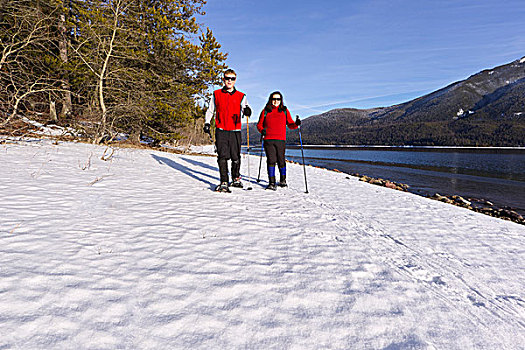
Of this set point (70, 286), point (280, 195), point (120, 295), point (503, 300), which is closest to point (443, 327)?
point (503, 300)

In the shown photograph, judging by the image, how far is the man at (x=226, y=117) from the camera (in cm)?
582

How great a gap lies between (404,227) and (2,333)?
5.76 metres

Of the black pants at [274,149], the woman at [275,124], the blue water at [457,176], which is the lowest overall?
the blue water at [457,176]

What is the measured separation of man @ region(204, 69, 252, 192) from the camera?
19.1 ft

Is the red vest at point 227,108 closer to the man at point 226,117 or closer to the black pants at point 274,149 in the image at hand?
the man at point 226,117

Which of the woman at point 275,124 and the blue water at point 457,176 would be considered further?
the blue water at point 457,176

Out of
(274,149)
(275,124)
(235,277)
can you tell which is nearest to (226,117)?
(275,124)

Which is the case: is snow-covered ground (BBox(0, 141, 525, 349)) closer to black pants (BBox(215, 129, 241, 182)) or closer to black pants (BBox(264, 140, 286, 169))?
black pants (BBox(215, 129, 241, 182))

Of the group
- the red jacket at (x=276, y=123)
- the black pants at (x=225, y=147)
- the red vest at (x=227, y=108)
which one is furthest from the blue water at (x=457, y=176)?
the red vest at (x=227, y=108)

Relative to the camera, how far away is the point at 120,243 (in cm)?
290

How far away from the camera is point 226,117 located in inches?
230

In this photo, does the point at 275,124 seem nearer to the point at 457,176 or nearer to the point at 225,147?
the point at 225,147

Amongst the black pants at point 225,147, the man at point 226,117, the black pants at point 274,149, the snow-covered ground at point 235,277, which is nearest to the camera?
the snow-covered ground at point 235,277

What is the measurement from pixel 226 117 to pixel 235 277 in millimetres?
4208
